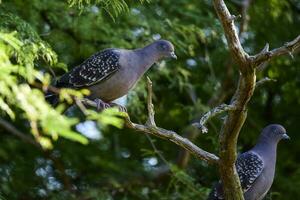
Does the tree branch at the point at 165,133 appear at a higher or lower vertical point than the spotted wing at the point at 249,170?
higher

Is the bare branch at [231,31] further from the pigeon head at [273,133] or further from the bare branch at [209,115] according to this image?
the pigeon head at [273,133]

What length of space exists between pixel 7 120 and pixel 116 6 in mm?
4631

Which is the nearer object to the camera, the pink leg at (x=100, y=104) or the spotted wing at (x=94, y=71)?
the pink leg at (x=100, y=104)

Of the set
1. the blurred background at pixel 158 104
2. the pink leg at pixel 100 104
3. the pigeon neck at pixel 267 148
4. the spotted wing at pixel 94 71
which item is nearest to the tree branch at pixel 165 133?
the pink leg at pixel 100 104

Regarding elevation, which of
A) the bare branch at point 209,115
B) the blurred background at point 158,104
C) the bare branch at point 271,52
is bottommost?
the blurred background at point 158,104

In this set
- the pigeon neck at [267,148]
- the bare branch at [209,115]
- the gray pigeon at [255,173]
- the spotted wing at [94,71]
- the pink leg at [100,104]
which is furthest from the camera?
the pigeon neck at [267,148]

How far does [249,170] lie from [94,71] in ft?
6.21

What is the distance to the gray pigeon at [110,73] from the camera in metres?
8.20

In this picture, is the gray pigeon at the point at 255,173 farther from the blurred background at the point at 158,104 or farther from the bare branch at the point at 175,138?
the bare branch at the point at 175,138

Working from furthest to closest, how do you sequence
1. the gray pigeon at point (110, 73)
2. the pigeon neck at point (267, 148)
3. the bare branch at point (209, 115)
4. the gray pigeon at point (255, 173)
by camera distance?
the pigeon neck at point (267, 148) → the gray pigeon at point (255, 173) → the gray pigeon at point (110, 73) → the bare branch at point (209, 115)

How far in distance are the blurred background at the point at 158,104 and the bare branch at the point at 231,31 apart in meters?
3.03

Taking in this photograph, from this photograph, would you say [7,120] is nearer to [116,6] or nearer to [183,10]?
[183,10]

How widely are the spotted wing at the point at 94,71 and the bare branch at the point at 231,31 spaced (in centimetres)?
225

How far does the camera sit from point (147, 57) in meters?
8.41
